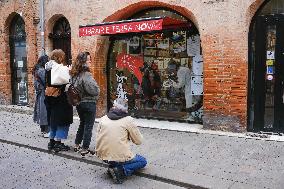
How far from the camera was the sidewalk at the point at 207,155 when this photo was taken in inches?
224

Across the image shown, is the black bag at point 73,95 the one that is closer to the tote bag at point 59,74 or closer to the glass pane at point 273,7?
the tote bag at point 59,74

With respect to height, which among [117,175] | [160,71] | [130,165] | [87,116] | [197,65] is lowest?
[117,175]

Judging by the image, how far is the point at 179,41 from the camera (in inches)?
403

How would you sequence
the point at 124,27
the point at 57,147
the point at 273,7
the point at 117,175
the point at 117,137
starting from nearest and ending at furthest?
the point at 117,137
the point at 117,175
the point at 57,147
the point at 273,7
the point at 124,27

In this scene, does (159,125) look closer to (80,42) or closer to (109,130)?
(80,42)

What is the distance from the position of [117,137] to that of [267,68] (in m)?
4.45

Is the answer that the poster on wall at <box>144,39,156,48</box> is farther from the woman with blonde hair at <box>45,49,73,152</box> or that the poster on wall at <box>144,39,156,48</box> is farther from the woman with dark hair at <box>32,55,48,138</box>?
the woman with blonde hair at <box>45,49,73,152</box>

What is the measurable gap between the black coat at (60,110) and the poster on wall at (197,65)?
12.8 ft

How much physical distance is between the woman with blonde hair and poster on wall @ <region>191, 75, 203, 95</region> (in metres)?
3.85

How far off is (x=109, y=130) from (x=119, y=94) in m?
5.99

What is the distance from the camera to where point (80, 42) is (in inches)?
452

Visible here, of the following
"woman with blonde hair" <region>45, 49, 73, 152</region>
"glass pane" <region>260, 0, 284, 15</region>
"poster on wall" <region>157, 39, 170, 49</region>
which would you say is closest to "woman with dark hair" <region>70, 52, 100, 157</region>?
"woman with blonde hair" <region>45, 49, 73, 152</region>

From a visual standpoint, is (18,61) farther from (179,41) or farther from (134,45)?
(179,41)

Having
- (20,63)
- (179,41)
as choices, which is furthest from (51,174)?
(20,63)
